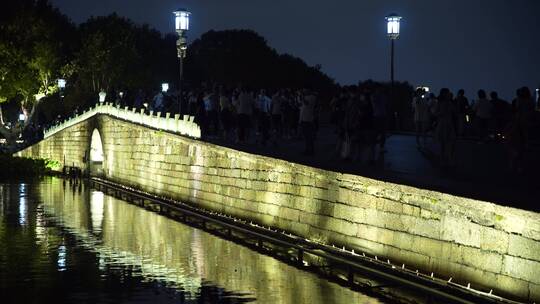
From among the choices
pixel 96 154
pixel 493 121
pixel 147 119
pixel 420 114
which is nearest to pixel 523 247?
pixel 493 121

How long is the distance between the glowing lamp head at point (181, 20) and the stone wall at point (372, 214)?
3775mm

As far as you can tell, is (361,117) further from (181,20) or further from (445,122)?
(181,20)

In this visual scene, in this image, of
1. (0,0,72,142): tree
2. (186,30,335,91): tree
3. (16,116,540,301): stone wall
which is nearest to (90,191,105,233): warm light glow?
(16,116,540,301): stone wall

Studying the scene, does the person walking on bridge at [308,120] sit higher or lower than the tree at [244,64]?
lower

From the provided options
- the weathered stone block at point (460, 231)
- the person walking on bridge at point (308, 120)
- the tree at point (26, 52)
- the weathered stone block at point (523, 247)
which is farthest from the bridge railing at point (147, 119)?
the weathered stone block at point (523, 247)

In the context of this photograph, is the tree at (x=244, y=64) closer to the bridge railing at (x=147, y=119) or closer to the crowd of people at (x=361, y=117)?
the bridge railing at (x=147, y=119)

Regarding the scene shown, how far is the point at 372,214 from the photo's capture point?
16.3m

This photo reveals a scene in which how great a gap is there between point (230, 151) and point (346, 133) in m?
3.94

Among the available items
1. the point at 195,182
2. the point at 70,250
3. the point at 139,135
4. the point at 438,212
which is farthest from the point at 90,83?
the point at 438,212

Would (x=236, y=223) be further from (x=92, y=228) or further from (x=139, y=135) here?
(x=139, y=135)

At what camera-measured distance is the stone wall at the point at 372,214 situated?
1226cm

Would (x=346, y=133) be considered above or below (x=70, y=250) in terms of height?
above

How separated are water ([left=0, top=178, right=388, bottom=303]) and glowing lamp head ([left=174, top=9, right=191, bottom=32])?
7.46 m

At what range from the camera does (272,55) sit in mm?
95375
